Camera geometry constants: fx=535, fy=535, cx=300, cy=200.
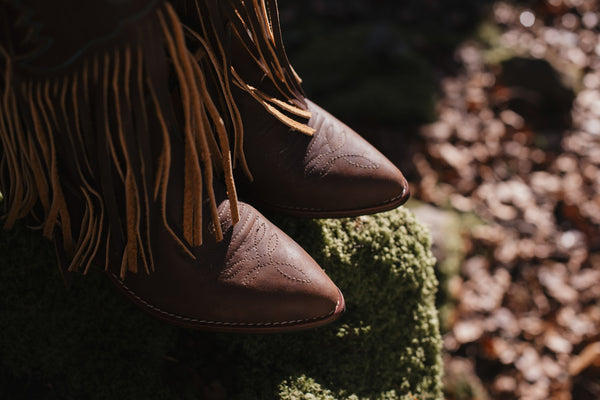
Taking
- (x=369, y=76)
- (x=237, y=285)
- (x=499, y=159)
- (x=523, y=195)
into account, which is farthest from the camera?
(x=369, y=76)

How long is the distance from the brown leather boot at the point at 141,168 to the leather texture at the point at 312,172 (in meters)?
0.10

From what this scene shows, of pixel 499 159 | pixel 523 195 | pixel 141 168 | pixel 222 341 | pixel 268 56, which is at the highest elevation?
pixel 268 56

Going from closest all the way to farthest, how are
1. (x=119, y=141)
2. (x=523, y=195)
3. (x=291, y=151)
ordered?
(x=119, y=141), (x=291, y=151), (x=523, y=195)

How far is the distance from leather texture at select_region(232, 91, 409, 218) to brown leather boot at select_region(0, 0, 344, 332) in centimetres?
10

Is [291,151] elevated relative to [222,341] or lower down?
elevated

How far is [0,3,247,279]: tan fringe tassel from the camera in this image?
0.84 metres

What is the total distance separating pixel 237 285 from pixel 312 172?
32 centimetres

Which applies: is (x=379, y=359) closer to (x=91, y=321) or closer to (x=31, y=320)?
(x=91, y=321)

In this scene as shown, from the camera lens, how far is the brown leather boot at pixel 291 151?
1.15m

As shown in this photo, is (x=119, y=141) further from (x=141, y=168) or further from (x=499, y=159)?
(x=499, y=159)

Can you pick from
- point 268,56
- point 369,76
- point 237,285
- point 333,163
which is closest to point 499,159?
point 369,76

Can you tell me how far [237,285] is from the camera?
1.05 m

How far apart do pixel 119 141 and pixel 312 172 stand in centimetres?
45

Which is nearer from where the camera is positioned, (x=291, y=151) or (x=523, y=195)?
(x=291, y=151)
